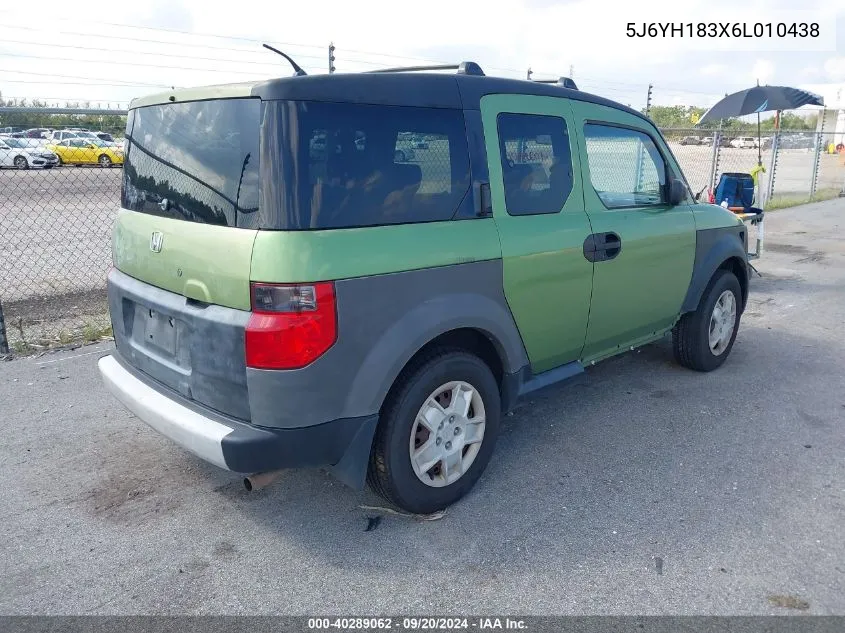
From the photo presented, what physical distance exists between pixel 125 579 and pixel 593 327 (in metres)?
2.76

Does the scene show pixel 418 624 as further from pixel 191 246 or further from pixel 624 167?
pixel 624 167

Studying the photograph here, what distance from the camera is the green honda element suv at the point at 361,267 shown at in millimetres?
2635

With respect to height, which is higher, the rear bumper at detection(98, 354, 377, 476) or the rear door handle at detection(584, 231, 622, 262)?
the rear door handle at detection(584, 231, 622, 262)

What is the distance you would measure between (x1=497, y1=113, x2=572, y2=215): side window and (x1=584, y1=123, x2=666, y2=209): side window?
0.88 feet

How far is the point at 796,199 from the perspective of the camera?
18.3 m

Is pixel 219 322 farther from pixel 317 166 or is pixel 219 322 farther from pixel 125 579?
pixel 125 579

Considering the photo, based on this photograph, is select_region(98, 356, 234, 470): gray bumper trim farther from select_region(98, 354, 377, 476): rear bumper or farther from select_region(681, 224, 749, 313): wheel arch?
select_region(681, 224, 749, 313): wheel arch

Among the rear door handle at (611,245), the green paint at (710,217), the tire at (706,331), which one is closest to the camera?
the rear door handle at (611,245)

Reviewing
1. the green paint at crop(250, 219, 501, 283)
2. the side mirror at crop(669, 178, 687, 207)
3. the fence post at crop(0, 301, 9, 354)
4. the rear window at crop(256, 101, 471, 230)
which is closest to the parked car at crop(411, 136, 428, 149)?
the rear window at crop(256, 101, 471, 230)

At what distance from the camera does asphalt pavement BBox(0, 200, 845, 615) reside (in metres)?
2.70

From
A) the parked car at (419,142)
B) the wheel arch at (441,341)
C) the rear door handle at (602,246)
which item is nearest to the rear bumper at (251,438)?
the wheel arch at (441,341)

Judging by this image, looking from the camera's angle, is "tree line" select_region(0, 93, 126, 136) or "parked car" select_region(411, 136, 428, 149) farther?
"tree line" select_region(0, 93, 126, 136)

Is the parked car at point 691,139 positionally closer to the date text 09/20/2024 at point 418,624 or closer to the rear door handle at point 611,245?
the rear door handle at point 611,245

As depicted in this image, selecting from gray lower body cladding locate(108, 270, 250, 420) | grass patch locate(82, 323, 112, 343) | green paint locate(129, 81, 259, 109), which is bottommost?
grass patch locate(82, 323, 112, 343)
